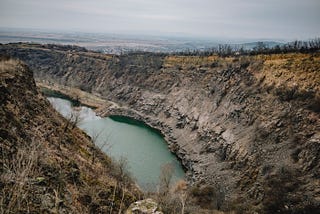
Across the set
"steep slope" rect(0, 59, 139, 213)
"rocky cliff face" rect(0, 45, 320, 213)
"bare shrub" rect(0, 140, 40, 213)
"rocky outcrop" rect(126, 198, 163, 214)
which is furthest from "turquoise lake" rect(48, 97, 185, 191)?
"bare shrub" rect(0, 140, 40, 213)

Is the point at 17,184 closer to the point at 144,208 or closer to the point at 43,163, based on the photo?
the point at 144,208

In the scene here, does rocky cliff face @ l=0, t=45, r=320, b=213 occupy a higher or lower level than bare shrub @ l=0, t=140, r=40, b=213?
lower

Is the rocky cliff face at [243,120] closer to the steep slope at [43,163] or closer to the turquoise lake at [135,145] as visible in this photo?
the turquoise lake at [135,145]

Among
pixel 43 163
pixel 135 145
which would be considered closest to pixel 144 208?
pixel 43 163

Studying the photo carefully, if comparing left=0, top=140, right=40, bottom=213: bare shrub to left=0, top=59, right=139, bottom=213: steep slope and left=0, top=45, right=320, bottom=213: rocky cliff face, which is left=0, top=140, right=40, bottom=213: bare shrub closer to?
left=0, top=59, right=139, bottom=213: steep slope

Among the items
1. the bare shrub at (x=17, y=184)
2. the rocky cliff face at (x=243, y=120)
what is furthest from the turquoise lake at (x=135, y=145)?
the bare shrub at (x=17, y=184)
